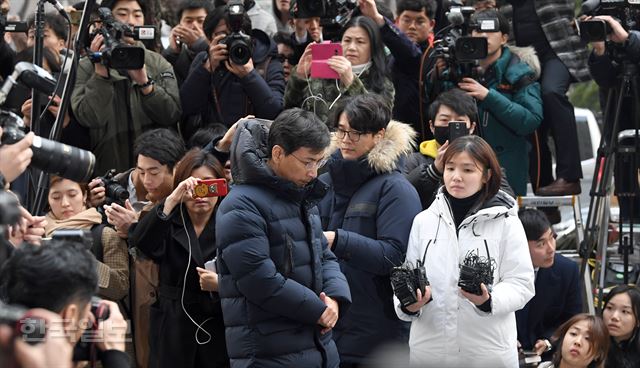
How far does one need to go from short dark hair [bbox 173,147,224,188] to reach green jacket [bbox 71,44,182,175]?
103 centimetres

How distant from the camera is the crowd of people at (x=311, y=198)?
526 cm

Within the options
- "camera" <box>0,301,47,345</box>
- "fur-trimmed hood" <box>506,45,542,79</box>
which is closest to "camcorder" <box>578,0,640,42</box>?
"fur-trimmed hood" <box>506,45,542,79</box>

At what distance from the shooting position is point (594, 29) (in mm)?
7473

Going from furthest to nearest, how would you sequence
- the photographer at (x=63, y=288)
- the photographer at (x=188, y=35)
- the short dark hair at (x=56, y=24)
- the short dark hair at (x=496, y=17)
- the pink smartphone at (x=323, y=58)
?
1. the short dark hair at (x=56, y=24)
2. the photographer at (x=188, y=35)
3. the short dark hair at (x=496, y=17)
4. the pink smartphone at (x=323, y=58)
5. the photographer at (x=63, y=288)

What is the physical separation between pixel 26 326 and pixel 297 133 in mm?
2328

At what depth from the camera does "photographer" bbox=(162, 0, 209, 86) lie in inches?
311

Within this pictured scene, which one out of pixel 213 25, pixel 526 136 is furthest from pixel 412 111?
pixel 213 25

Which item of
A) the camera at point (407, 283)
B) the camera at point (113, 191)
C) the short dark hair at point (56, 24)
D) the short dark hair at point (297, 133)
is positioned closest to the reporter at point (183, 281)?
the camera at point (113, 191)

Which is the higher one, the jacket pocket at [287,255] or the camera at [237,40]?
the camera at [237,40]

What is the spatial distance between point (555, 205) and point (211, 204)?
280cm

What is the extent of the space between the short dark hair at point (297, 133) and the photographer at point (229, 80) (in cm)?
174

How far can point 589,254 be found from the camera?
7.77 meters

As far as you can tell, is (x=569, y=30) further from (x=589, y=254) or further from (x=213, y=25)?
(x=213, y=25)

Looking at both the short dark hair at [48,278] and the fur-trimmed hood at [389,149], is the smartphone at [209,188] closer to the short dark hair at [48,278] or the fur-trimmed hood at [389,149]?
the fur-trimmed hood at [389,149]
